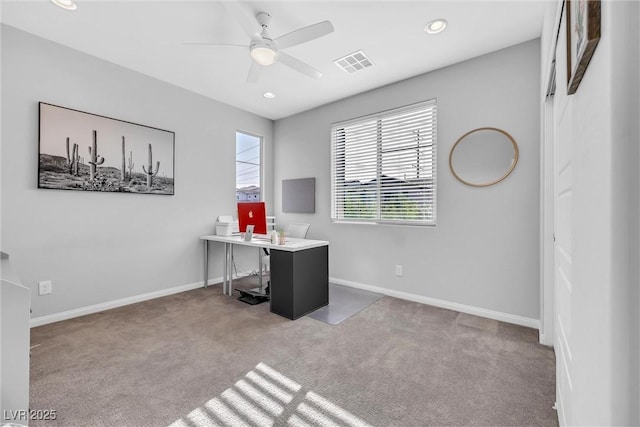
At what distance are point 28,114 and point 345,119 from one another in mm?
3612

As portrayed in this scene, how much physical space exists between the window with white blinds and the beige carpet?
55.5 inches

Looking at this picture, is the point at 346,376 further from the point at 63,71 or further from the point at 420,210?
the point at 63,71

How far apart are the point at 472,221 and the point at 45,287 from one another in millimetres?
4530

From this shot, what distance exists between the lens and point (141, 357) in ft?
7.22

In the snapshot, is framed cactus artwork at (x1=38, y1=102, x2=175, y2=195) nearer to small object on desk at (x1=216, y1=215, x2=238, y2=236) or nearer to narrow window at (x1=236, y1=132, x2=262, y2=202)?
small object on desk at (x1=216, y1=215, x2=238, y2=236)

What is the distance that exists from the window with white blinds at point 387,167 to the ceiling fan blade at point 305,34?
1.77m

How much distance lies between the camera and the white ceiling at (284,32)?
235 centimetres

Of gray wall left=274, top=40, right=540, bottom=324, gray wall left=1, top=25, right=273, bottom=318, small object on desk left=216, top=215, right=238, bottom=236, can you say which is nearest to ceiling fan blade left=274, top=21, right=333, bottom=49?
gray wall left=274, top=40, right=540, bottom=324

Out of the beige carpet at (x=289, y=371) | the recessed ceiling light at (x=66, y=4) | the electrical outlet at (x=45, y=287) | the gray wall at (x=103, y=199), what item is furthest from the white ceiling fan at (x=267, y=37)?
the electrical outlet at (x=45, y=287)

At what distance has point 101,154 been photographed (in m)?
3.18

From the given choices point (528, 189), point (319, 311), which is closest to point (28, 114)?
point (319, 311)

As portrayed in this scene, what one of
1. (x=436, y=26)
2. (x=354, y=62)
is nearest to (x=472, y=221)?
(x=436, y=26)

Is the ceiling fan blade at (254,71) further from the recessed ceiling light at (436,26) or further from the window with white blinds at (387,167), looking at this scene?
the window with white blinds at (387,167)

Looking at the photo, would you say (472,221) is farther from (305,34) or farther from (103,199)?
(103,199)
